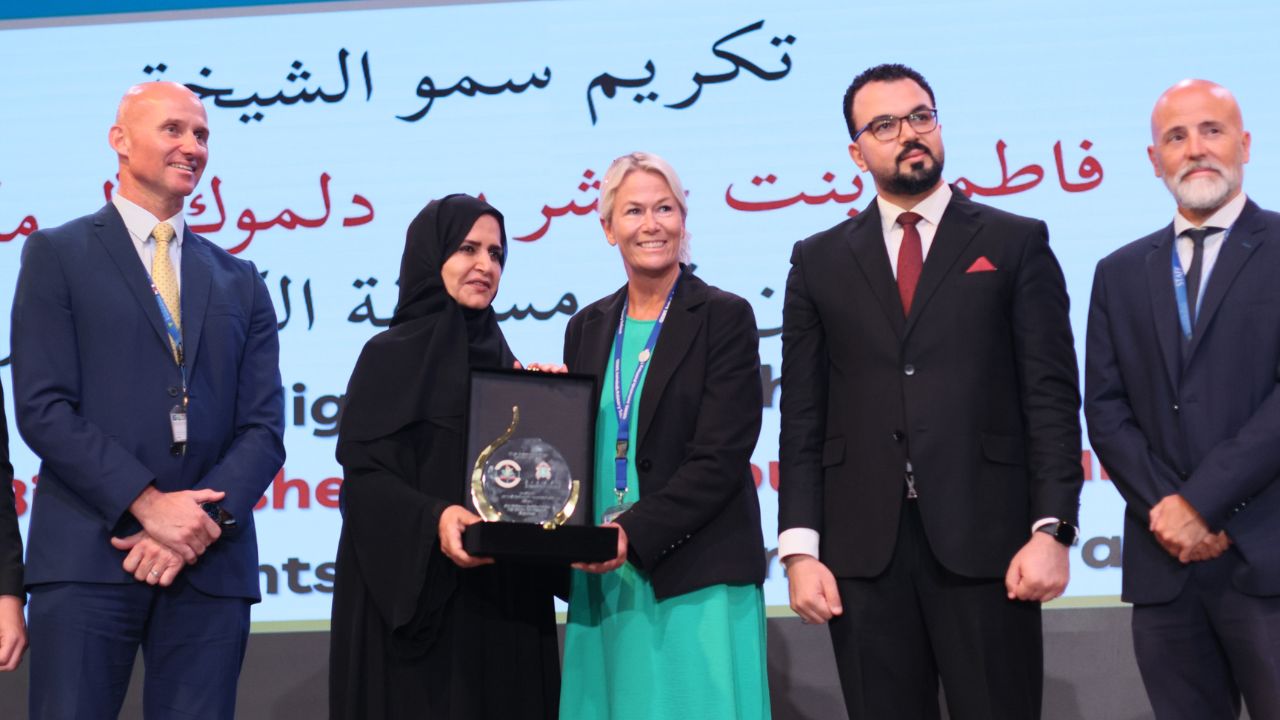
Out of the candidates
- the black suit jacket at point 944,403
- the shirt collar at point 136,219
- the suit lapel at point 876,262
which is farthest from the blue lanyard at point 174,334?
the suit lapel at point 876,262

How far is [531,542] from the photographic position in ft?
8.39

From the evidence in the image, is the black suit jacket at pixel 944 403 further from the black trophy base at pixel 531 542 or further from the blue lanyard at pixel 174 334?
the blue lanyard at pixel 174 334

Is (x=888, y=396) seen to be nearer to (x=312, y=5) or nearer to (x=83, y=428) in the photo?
(x=83, y=428)

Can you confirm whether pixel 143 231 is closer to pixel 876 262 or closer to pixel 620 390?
pixel 620 390

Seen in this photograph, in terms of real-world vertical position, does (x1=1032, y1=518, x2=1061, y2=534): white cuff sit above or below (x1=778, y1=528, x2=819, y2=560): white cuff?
above

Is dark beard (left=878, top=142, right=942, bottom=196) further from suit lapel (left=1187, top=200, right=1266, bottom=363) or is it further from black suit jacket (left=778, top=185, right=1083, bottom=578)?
suit lapel (left=1187, top=200, right=1266, bottom=363)

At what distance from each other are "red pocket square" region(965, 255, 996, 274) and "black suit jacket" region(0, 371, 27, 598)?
2.04 meters

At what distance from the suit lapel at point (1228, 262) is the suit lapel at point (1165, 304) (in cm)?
3

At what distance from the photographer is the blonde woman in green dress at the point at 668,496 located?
2721 mm

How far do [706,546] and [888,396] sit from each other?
49 centimetres

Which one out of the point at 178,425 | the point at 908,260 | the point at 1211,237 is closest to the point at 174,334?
the point at 178,425

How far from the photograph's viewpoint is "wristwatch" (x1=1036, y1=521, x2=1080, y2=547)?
98.3 inches

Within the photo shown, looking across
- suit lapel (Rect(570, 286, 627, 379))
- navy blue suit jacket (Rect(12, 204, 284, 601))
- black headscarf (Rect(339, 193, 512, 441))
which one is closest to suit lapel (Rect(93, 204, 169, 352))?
navy blue suit jacket (Rect(12, 204, 284, 601))

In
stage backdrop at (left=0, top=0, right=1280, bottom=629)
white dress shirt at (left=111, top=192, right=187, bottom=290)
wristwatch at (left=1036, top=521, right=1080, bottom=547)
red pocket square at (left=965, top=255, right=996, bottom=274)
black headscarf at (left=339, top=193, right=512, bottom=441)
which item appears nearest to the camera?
wristwatch at (left=1036, top=521, right=1080, bottom=547)
